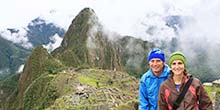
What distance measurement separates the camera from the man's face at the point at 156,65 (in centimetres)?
866

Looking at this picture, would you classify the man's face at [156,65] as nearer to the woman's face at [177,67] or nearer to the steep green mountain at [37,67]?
the woman's face at [177,67]

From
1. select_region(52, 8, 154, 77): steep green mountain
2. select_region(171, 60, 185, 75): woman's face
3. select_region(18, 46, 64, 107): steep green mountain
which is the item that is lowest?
select_region(171, 60, 185, 75): woman's face

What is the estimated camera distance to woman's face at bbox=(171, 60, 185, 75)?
770cm

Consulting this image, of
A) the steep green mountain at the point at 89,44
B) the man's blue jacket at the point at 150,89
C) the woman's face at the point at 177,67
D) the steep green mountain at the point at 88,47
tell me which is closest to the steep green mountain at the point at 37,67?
the steep green mountain at the point at 88,47

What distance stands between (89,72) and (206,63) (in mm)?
118210

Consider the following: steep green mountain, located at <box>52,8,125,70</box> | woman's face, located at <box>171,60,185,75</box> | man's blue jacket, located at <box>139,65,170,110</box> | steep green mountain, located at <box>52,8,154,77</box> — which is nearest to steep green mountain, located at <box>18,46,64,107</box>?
steep green mountain, located at <box>52,8,154,77</box>

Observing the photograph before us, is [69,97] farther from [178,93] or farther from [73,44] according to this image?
[73,44]

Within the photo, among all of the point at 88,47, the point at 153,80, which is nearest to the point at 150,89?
the point at 153,80

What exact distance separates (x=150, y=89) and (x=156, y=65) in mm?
477

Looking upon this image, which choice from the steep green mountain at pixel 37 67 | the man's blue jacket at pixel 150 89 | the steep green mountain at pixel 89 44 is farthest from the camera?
the steep green mountain at pixel 89 44

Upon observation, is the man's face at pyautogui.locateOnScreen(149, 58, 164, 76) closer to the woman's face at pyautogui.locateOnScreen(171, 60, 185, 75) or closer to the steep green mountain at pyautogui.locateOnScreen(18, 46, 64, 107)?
the woman's face at pyautogui.locateOnScreen(171, 60, 185, 75)

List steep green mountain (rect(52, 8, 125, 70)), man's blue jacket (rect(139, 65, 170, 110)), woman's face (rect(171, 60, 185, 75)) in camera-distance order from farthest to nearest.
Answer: steep green mountain (rect(52, 8, 125, 70)) < man's blue jacket (rect(139, 65, 170, 110)) < woman's face (rect(171, 60, 185, 75))

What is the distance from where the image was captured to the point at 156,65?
8672mm

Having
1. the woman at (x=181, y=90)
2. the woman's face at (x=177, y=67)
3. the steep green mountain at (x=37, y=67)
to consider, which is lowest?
the woman at (x=181, y=90)
